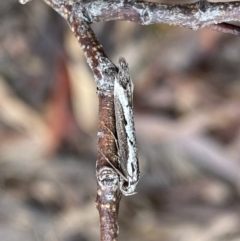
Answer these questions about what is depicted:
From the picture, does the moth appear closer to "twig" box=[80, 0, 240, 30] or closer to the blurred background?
"twig" box=[80, 0, 240, 30]

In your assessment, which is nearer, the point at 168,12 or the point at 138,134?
the point at 168,12

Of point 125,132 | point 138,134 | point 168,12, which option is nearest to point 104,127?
point 125,132

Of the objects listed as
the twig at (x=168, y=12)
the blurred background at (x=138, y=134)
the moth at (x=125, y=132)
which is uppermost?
the blurred background at (x=138, y=134)

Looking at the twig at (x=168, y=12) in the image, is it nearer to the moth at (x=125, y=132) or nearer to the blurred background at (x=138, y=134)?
the moth at (x=125, y=132)

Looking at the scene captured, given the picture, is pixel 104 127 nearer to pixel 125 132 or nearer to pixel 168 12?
pixel 125 132

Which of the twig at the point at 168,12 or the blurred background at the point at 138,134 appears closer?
the twig at the point at 168,12

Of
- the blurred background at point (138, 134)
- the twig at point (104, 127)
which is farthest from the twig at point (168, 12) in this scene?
the blurred background at point (138, 134)

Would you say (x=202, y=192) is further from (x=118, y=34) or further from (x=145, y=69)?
(x=118, y=34)
